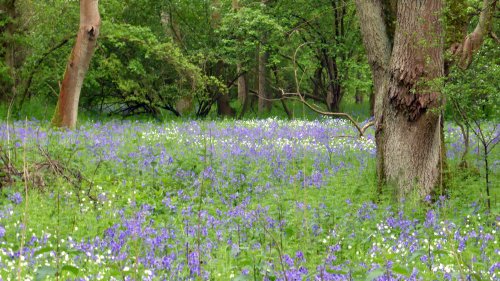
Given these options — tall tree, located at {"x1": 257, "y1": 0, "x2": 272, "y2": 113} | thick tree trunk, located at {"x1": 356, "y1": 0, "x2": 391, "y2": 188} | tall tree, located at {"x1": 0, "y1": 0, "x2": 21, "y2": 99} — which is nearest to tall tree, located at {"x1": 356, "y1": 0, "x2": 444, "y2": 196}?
thick tree trunk, located at {"x1": 356, "y1": 0, "x2": 391, "y2": 188}

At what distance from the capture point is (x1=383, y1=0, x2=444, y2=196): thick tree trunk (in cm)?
767

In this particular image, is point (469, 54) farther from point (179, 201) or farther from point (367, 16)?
point (179, 201)

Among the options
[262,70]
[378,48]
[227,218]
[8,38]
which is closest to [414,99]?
[378,48]

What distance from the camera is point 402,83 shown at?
7742 millimetres

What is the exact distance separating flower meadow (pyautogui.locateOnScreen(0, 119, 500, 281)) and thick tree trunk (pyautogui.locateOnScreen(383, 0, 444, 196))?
1.11ft

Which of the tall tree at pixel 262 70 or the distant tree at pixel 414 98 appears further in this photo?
the tall tree at pixel 262 70

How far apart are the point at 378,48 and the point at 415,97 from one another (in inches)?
42.8

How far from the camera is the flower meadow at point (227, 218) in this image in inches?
167

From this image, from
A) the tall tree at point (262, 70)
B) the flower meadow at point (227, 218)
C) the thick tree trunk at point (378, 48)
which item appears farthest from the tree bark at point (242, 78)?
the thick tree trunk at point (378, 48)

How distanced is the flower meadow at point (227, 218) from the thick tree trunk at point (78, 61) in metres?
3.11

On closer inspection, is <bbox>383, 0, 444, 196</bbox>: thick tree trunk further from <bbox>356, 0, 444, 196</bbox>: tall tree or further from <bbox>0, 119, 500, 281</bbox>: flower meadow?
<bbox>0, 119, 500, 281</bbox>: flower meadow

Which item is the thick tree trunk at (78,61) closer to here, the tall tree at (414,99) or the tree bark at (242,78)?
the tall tree at (414,99)

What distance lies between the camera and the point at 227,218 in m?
6.74

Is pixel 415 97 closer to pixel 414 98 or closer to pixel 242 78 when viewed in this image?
pixel 414 98
